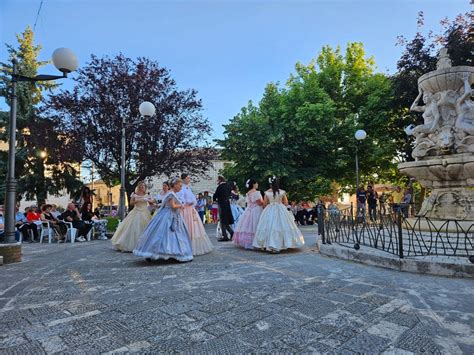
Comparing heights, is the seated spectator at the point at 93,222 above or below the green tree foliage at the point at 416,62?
below

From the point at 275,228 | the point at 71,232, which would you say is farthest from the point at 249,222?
the point at 71,232

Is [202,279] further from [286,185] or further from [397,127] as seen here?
[397,127]

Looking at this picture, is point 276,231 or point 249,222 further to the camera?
point 249,222

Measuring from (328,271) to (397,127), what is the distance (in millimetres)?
17049

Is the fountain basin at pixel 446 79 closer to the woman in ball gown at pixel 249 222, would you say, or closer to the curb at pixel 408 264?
the curb at pixel 408 264

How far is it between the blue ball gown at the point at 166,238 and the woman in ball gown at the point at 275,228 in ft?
6.38

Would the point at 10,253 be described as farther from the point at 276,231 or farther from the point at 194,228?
the point at 276,231

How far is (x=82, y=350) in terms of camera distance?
2584 mm

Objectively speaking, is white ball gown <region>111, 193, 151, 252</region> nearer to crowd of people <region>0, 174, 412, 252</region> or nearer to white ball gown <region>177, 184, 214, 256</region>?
crowd of people <region>0, 174, 412, 252</region>

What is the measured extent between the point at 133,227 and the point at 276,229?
3.85m

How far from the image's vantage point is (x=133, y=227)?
8578 millimetres

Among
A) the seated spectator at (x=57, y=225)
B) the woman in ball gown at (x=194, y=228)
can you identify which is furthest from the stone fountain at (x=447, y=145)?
the seated spectator at (x=57, y=225)

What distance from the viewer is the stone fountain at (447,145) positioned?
734 centimetres

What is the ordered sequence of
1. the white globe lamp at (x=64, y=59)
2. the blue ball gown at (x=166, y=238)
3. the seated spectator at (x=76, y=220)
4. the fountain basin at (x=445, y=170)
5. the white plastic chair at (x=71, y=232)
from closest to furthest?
the blue ball gown at (x=166, y=238), the white globe lamp at (x=64, y=59), the fountain basin at (x=445, y=170), the white plastic chair at (x=71, y=232), the seated spectator at (x=76, y=220)
